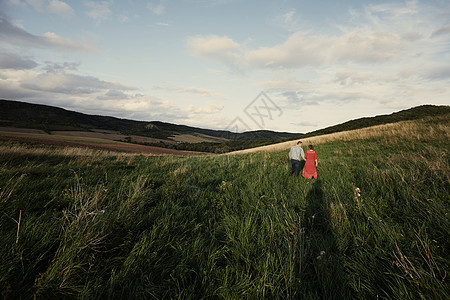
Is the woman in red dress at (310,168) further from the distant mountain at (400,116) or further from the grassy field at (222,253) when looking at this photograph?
the distant mountain at (400,116)

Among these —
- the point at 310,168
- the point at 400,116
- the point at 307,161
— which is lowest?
the point at 310,168

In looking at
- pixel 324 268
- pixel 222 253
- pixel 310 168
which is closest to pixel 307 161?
pixel 310 168

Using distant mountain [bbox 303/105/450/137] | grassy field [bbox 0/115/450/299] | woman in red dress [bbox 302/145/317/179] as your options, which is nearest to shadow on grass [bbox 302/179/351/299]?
grassy field [bbox 0/115/450/299]

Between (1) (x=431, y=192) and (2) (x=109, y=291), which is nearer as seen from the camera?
(2) (x=109, y=291)

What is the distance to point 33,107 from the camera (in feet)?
552

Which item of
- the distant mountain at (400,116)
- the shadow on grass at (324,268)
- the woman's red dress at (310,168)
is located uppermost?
the distant mountain at (400,116)

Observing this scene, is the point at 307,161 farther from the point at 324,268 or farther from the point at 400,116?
the point at 400,116

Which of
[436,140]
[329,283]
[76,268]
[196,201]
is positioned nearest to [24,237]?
[76,268]

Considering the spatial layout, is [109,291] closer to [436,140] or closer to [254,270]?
[254,270]

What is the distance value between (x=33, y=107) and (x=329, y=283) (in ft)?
824

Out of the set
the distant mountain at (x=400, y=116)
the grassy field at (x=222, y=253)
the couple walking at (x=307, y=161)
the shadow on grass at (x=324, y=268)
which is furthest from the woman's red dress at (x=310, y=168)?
the distant mountain at (x=400, y=116)

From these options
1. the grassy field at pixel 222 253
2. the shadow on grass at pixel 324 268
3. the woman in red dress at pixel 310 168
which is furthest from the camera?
the woman in red dress at pixel 310 168

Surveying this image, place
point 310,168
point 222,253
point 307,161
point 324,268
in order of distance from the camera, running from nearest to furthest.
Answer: point 324,268
point 222,253
point 310,168
point 307,161

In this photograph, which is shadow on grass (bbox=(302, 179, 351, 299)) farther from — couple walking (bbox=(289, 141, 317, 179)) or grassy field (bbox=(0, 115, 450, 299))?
couple walking (bbox=(289, 141, 317, 179))
